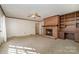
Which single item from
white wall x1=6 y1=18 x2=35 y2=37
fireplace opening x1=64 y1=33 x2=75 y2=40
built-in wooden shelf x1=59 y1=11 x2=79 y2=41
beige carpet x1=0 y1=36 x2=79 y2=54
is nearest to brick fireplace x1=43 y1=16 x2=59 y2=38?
built-in wooden shelf x1=59 y1=11 x2=79 y2=41

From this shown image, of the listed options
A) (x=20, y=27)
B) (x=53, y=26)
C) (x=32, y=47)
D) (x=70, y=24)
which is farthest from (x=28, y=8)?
(x=53, y=26)

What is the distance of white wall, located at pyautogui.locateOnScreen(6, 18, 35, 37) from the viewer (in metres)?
3.65

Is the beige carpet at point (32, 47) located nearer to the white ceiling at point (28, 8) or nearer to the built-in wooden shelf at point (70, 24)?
the white ceiling at point (28, 8)

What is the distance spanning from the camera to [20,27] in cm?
380

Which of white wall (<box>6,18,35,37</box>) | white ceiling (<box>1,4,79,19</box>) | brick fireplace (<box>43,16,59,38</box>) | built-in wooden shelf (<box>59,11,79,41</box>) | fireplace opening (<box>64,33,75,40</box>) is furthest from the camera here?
brick fireplace (<box>43,16,59,38</box>)

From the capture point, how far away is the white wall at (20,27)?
3648 mm

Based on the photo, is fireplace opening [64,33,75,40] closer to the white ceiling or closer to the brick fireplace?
the brick fireplace

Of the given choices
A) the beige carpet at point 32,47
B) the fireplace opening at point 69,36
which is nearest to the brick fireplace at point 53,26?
the fireplace opening at point 69,36

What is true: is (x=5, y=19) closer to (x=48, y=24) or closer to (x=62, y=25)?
(x=48, y=24)

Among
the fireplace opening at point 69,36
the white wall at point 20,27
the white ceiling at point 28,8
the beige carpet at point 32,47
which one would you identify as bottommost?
the beige carpet at point 32,47

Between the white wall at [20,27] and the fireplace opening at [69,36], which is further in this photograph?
the fireplace opening at [69,36]

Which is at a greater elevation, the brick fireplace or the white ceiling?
the white ceiling
